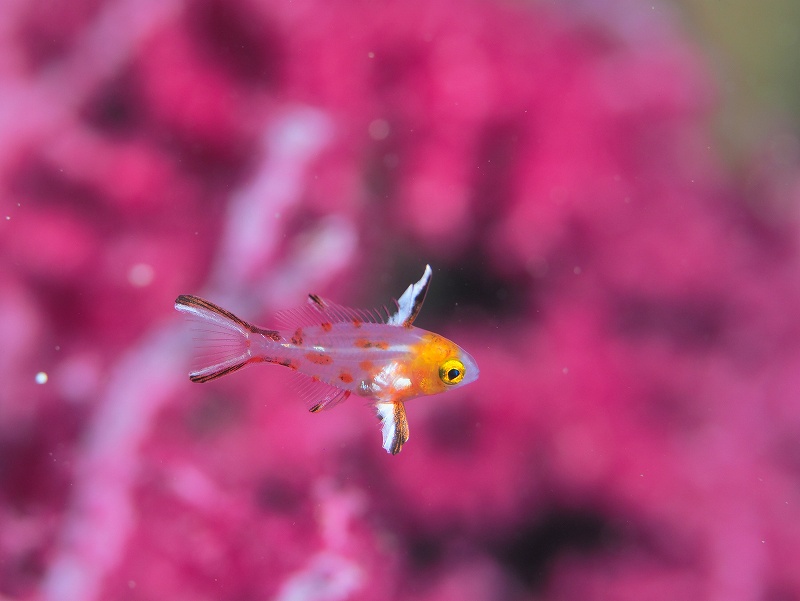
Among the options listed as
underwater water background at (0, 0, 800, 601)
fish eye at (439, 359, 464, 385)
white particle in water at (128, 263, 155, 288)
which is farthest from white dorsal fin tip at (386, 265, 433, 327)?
white particle in water at (128, 263, 155, 288)

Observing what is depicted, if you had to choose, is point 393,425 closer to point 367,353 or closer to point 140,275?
point 367,353

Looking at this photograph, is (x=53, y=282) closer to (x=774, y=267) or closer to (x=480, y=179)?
(x=480, y=179)

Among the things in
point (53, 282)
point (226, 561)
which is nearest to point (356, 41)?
point (53, 282)

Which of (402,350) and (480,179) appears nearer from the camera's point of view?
(402,350)

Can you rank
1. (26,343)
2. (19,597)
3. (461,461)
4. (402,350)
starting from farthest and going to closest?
(461,461), (26,343), (19,597), (402,350)

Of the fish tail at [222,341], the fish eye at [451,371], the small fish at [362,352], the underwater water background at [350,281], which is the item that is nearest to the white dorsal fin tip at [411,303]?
the small fish at [362,352]

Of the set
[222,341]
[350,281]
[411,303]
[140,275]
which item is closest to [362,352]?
[411,303]

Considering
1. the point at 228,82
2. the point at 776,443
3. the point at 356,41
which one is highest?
the point at 356,41
